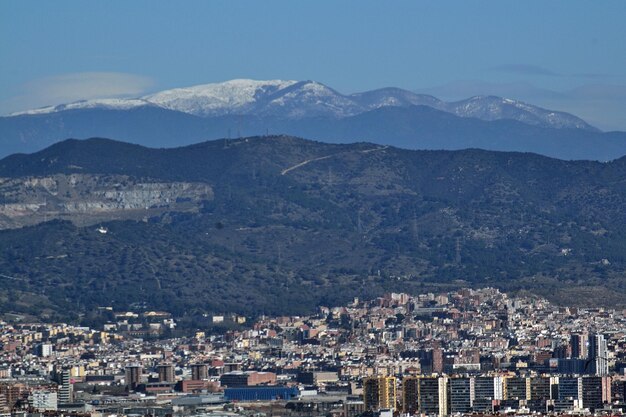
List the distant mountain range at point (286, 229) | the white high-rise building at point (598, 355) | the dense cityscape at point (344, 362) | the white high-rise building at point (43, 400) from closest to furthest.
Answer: the white high-rise building at point (43, 400), the dense cityscape at point (344, 362), the white high-rise building at point (598, 355), the distant mountain range at point (286, 229)

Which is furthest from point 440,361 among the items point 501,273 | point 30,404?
point 501,273

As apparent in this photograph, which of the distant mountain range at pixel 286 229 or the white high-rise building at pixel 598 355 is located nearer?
the white high-rise building at pixel 598 355

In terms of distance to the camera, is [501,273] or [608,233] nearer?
[501,273]

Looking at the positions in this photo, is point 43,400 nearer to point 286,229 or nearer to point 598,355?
point 598,355

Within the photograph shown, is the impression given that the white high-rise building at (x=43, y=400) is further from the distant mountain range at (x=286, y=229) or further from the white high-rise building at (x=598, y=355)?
the distant mountain range at (x=286, y=229)

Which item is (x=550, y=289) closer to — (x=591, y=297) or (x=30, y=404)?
(x=591, y=297)

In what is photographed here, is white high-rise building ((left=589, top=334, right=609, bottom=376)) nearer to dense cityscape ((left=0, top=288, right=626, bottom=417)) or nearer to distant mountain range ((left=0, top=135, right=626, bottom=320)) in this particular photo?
dense cityscape ((left=0, top=288, right=626, bottom=417))

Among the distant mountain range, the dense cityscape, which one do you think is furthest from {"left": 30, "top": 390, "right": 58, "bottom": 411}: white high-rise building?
the distant mountain range

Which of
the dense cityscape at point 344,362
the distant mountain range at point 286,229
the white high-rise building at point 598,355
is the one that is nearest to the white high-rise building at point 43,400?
the dense cityscape at point 344,362
